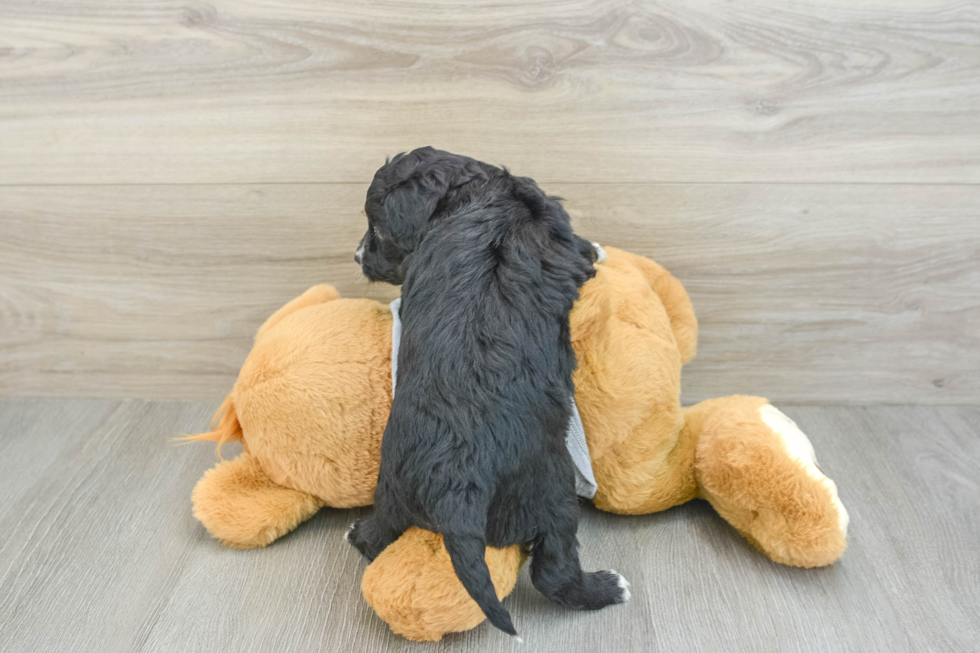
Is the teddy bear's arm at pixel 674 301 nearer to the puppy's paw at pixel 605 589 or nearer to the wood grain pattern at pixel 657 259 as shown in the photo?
the wood grain pattern at pixel 657 259

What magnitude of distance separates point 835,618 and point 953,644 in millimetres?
126

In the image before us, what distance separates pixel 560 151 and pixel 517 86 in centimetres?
12

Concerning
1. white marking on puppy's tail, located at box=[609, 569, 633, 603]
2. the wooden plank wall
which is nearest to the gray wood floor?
white marking on puppy's tail, located at box=[609, 569, 633, 603]

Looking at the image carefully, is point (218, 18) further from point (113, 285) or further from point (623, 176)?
point (623, 176)

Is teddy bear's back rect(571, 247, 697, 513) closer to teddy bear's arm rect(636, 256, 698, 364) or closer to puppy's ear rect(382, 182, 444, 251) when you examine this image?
teddy bear's arm rect(636, 256, 698, 364)

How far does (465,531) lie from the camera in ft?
2.23

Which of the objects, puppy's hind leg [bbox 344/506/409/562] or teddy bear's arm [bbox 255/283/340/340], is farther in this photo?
teddy bear's arm [bbox 255/283/340/340]

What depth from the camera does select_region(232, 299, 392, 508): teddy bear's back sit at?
3.03 ft

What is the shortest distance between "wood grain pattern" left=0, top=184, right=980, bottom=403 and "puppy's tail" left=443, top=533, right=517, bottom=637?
0.59 m

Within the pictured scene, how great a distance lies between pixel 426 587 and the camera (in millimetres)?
780

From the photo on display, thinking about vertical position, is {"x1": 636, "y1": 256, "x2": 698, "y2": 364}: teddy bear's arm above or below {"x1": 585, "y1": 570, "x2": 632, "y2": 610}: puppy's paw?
above

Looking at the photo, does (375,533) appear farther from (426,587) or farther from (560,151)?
(560,151)

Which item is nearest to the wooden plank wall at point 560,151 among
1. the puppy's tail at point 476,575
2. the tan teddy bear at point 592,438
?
the tan teddy bear at point 592,438

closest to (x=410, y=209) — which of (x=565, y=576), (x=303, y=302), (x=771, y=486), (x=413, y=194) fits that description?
(x=413, y=194)
